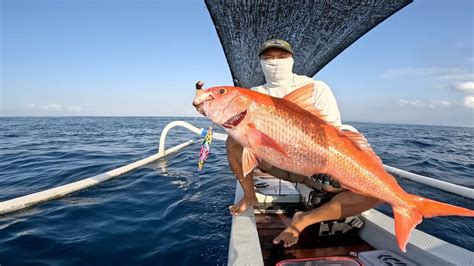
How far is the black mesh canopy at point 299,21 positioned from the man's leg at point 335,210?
4.61 meters

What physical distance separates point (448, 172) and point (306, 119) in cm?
1308

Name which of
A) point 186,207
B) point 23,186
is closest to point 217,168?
point 186,207

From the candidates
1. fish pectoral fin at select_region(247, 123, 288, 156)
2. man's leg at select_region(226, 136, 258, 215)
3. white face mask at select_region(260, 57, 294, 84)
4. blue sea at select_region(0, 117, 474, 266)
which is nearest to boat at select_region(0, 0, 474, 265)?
man's leg at select_region(226, 136, 258, 215)

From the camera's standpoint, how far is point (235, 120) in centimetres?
251

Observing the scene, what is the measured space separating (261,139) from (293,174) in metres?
1.58

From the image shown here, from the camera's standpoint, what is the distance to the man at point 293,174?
315cm

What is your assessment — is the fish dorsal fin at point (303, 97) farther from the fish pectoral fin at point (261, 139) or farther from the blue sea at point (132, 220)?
the blue sea at point (132, 220)

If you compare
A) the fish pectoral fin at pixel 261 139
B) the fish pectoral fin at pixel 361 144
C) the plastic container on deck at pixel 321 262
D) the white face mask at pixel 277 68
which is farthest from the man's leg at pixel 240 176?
the fish pectoral fin at pixel 361 144

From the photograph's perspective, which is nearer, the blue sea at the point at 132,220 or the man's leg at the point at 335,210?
the man's leg at the point at 335,210

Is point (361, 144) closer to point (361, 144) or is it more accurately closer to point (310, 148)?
point (361, 144)

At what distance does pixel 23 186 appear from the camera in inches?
297

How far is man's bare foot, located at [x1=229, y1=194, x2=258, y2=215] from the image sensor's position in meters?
3.85

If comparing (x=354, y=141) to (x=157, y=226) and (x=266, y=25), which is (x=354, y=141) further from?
(x=266, y=25)

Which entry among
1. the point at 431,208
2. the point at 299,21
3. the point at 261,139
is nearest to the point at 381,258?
the point at 431,208
